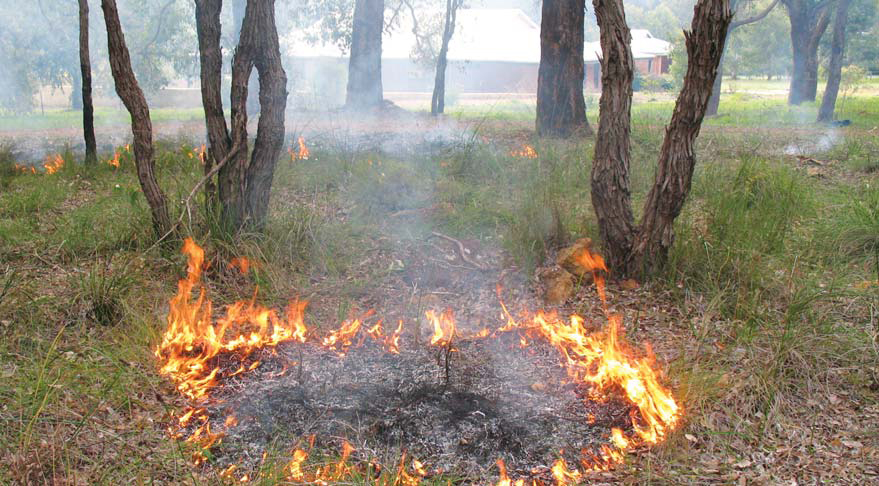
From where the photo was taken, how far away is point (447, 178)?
640 centimetres

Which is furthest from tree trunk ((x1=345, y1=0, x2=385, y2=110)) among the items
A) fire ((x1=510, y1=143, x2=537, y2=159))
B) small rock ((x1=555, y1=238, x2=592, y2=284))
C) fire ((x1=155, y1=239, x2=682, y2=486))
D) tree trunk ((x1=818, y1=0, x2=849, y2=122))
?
fire ((x1=155, y1=239, x2=682, y2=486))

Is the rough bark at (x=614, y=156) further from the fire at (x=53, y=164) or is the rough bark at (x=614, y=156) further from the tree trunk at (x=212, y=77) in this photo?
the fire at (x=53, y=164)

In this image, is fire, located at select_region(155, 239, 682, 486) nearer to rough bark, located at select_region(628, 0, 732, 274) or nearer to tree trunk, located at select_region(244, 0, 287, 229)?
rough bark, located at select_region(628, 0, 732, 274)

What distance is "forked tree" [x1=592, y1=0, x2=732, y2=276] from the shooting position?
3.60 m

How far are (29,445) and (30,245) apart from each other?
8.82 ft

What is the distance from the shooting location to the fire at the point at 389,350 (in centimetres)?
255

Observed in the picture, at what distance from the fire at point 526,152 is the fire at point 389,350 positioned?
2.92 m

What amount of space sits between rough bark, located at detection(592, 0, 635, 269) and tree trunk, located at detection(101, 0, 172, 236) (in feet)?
9.02

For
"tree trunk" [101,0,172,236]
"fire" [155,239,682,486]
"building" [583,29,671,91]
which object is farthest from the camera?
"building" [583,29,671,91]

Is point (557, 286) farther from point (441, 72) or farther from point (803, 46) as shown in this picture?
point (803, 46)

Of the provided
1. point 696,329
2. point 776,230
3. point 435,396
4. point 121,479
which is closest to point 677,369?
point 696,329

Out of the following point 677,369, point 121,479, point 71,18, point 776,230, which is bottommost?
point 121,479

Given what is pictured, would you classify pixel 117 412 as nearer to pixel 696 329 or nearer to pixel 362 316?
pixel 362 316

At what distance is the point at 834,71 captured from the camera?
39.4ft
